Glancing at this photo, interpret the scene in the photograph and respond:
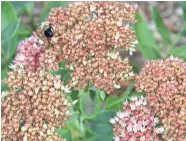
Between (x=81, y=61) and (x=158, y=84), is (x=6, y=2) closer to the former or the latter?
(x=81, y=61)

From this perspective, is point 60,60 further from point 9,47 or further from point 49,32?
point 9,47

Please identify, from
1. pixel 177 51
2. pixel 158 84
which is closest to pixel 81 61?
pixel 158 84

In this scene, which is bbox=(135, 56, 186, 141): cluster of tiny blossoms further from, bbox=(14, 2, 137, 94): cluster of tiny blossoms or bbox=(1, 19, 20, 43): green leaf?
bbox=(1, 19, 20, 43): green leaf

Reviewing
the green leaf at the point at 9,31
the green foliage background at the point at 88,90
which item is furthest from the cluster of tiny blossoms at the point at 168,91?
the green leaf at the point at 9,31

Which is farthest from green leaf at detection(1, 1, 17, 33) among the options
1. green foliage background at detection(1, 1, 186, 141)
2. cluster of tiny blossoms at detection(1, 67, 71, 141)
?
cluster of tiny blossoms at detection(1, 67, 71, 141)

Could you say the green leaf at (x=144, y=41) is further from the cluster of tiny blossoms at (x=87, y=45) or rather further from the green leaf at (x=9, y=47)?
the green leaf at (x=9, y=47)

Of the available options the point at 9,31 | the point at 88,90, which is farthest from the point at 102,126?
the point at 9,31
